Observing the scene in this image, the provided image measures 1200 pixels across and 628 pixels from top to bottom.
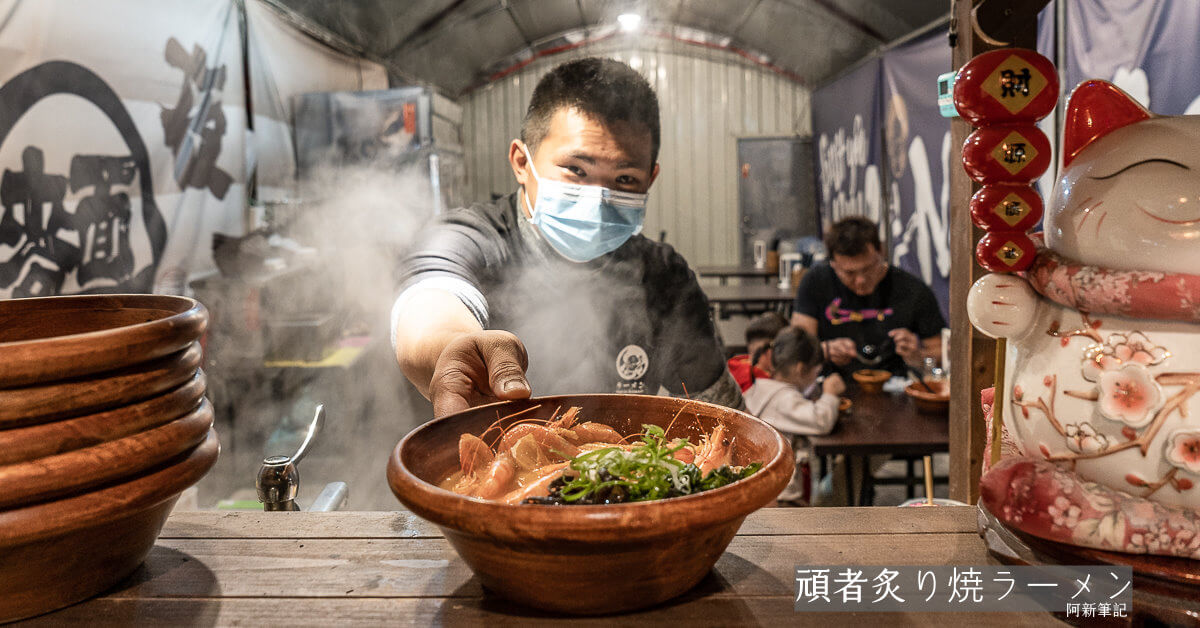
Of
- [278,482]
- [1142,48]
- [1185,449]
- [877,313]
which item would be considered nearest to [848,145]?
[877,313]

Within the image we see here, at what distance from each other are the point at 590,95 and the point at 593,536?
4.93ft

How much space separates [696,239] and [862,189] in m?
2.86

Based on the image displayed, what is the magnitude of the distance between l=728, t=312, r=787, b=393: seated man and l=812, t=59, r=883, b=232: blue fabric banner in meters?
0.54

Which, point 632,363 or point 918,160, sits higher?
point 918,160

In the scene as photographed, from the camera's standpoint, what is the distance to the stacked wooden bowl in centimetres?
76

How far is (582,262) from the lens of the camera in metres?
2.02

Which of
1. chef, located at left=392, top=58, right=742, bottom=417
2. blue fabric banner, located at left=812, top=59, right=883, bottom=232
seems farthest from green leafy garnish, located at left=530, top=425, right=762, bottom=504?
blue fabric banner, located at left=812, top=59, right=883, bottom=232

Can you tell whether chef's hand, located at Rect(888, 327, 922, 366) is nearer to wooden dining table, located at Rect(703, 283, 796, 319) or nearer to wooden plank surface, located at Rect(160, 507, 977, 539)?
wooden dining table, located at Rect(703, 283, 796, 319)

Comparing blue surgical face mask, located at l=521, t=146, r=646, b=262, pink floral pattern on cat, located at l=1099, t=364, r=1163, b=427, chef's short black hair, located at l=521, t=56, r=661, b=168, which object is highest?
chef's short black hair, located at l=521, t=56, r=661, b=168

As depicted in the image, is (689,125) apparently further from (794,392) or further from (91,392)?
(91,392)

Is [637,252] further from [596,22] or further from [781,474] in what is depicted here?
[781,474]

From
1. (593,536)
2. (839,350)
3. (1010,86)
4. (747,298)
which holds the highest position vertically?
(1010,86)

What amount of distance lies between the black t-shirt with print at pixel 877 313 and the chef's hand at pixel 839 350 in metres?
0.03

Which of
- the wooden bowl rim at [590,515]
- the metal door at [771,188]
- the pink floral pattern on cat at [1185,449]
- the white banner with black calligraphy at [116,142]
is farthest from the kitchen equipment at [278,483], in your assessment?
the white banner with black calligraphy at [116,142]
